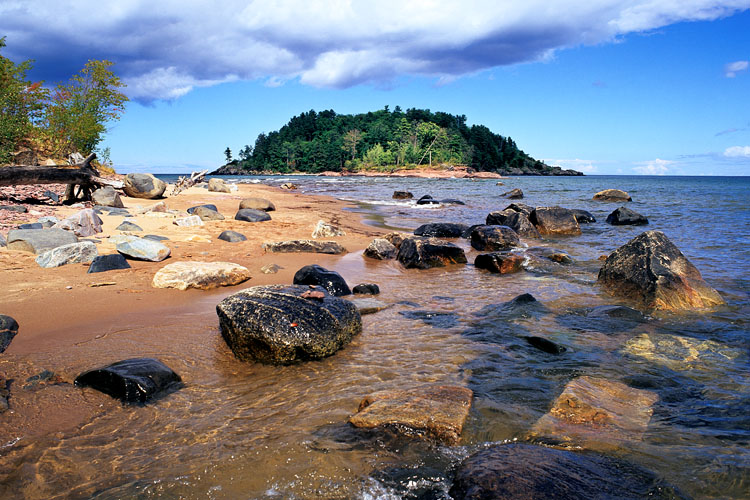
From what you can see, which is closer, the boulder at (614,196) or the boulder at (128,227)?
the boulder at (128,227)

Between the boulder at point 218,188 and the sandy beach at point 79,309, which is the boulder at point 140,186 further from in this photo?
the boulder at point 218,188

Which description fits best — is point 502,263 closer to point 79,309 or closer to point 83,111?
point 79,309

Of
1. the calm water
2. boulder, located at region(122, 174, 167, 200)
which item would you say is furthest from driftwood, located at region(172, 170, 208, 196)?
the calm water

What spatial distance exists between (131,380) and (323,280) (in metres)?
3.09

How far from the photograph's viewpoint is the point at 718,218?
1650 centimetres

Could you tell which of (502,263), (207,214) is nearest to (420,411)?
(502,263)

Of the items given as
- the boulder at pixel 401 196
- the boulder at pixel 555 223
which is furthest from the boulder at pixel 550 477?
the boulder at pixel 401 196

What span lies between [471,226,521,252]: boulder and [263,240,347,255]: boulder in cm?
353

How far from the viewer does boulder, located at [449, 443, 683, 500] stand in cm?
204

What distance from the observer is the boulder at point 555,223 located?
12828mm

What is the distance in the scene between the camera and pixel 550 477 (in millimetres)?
2125

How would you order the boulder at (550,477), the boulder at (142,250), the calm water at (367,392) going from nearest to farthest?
1. the boulder at (550,477)
2. the calm water at (367,392)
3. the boulder at (142,250)

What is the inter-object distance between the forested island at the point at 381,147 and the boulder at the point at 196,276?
319 feet

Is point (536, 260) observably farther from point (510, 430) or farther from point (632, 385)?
point (510, 430)
